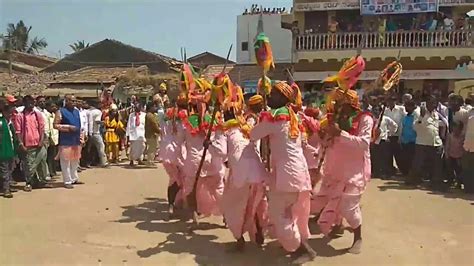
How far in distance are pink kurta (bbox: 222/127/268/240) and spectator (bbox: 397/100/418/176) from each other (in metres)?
5.56

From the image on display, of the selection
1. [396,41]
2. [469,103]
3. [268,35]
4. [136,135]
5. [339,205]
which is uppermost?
[268,35]

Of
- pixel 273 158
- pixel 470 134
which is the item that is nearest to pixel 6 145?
pixel 273 158

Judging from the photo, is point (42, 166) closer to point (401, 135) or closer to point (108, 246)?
point (108, 246)

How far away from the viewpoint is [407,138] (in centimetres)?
1082

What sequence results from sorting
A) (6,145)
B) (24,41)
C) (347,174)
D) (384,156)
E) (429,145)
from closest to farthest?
(347,174), (6,145), (429,145), (384,156), (24,41)

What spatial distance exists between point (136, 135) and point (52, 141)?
9.27 feet

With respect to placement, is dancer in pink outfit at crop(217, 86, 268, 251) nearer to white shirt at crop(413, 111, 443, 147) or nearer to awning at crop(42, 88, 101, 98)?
white shirt at crop(413, 111, 443, 147)

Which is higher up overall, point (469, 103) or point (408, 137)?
point (469, 103)

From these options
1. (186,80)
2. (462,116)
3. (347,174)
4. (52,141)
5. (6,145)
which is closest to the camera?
(347,174)

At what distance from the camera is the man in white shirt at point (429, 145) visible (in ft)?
32.9

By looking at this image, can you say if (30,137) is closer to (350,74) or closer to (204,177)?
(204,177)

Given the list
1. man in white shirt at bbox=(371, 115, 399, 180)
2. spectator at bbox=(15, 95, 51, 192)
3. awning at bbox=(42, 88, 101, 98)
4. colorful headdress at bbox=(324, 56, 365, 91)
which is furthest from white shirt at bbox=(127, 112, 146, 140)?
awning at bbox=(42, 88, 101, 98)

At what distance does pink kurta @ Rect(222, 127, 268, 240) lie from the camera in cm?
558

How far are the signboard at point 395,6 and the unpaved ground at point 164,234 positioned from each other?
13766 millimetres
